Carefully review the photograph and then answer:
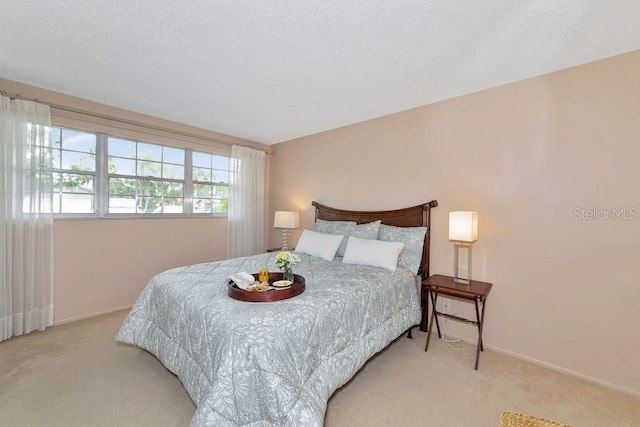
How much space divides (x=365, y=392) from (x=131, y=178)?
11.8 feet

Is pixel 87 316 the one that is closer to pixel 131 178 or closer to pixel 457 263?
pixel 131 178

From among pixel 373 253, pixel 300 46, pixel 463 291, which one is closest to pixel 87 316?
pixel 373 253

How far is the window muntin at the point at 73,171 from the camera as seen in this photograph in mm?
3062

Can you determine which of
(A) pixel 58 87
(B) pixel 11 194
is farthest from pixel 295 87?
(B) pixel 11 194

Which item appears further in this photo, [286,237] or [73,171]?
[286,237]

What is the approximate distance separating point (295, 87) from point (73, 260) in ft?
9.96

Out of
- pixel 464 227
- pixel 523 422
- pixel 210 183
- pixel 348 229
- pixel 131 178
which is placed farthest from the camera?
pixel 210 183

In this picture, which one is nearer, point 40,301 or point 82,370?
point 82,370

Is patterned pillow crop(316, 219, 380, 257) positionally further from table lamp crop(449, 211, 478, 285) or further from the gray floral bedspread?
table lamp crop(449, 211, 478, 285)

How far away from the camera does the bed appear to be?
143cm

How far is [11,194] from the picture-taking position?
8.91ft

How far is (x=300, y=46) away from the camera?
2.03 metres

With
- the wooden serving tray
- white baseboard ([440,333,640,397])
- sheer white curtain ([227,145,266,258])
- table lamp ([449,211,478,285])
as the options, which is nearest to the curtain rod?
sheer white curtain ([227,145,266,258])

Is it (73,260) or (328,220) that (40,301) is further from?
(328,220)
